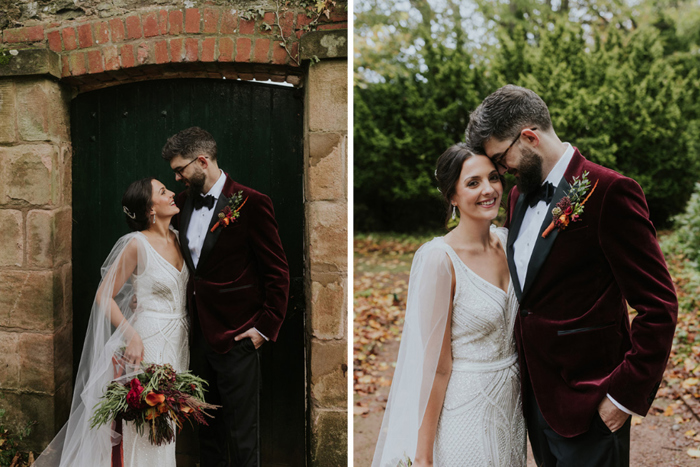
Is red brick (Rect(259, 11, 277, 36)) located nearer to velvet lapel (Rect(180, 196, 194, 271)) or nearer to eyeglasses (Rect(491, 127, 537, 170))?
velvet lapel (Rect(180, 196, 194, 271))

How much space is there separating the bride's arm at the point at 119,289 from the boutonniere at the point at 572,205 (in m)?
2.27

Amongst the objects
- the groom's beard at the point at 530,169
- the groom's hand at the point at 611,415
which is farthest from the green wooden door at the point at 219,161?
the groom's hand at the point at 611,415

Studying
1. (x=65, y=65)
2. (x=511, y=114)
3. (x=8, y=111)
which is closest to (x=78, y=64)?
(x=65, y=65)

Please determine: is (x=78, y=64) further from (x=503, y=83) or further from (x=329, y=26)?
(x=503, y=83)

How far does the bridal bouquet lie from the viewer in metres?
2.81

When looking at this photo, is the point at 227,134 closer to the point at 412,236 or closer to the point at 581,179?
the point at 581,179

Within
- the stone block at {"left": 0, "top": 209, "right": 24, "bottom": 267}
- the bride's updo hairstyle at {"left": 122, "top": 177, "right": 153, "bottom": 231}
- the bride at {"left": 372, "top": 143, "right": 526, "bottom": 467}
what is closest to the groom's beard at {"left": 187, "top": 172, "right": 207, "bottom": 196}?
the bride's updo hairstyle at {"left": 122, "top": 177, "right": 153, "bottom": 231}

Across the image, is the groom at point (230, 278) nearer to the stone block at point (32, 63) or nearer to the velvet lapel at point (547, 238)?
the stone block at point (32, 63)

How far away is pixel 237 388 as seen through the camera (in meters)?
3.12

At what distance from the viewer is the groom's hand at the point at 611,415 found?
203 cm

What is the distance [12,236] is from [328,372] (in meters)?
2.23

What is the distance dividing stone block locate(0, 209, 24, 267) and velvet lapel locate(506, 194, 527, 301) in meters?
3.03

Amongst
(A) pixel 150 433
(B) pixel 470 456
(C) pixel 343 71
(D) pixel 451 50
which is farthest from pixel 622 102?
(A) pixel 150 433

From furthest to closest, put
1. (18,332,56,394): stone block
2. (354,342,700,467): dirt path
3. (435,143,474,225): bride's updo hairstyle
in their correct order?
(354,342,700,467): dirt path < (18,332,56,394): stone block < (435,143,474,225): bride's updo hairstyle
